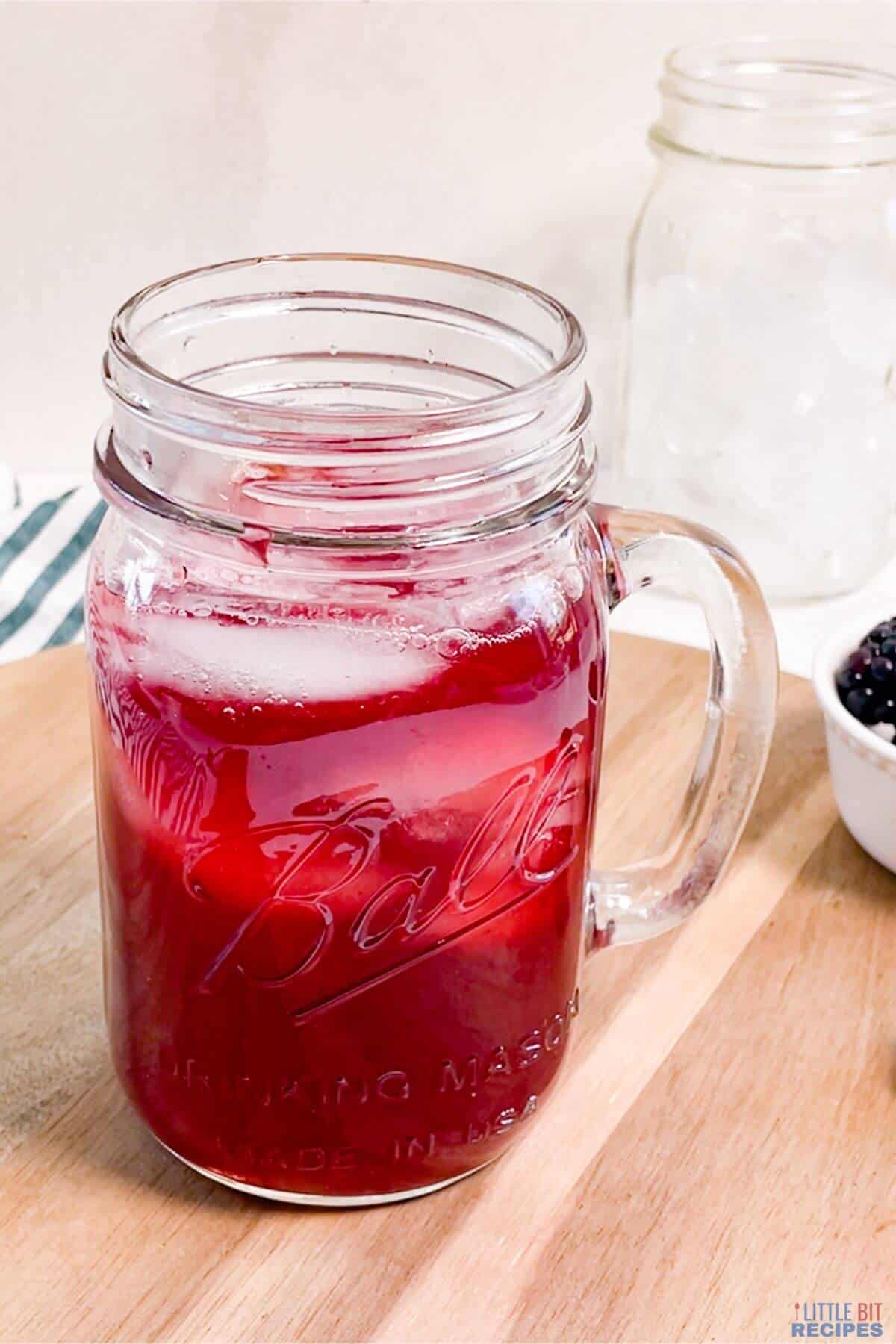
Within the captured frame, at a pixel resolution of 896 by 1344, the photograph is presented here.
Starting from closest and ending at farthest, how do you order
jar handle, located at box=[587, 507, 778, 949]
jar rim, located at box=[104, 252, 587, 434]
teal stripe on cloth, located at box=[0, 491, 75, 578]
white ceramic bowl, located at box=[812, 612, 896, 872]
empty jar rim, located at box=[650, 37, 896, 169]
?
jar rim, located at box=[104, 252, 587, 434]
jar handle, located at box=[587, 507, 778, 949]
white ceramic bowl, located at box=[812, 612, 896, 872]
empty jar rim, located at box=[650, 37, 896, 169]
teal stripe on cloth, located at box=[0, 491, 75, 578]

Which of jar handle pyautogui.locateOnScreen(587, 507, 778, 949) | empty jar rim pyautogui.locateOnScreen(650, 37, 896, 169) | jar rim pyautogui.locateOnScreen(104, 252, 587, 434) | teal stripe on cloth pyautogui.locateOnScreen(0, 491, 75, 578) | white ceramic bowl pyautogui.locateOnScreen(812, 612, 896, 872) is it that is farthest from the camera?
teal stripe on cloth pyautogui.locateOnScreen(0, 491, 75, 578)

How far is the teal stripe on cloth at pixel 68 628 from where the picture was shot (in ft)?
4.34

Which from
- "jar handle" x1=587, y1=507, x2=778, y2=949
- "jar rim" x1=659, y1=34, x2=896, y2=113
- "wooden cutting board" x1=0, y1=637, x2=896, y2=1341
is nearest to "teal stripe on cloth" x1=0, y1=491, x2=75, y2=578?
"wooden cutting board" x1=0, y1=637, x2=896, y2=1341

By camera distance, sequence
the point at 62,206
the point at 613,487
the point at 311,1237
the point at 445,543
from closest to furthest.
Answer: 1. the point at 445,543
2. the point at 311,1237
3. the point at 62,206
4. the point at 613,487

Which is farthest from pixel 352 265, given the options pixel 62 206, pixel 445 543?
pixel 62 206

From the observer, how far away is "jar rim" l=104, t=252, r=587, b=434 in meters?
0.59

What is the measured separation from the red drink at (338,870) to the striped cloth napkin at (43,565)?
0.65m

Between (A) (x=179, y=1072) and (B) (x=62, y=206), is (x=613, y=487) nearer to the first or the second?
(B) (x=62, y=206)

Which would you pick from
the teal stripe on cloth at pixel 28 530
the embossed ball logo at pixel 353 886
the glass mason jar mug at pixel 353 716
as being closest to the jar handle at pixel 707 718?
the glass mason jar mug at pixel 353 716

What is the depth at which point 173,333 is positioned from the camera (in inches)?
28.6

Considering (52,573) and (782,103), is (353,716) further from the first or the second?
(782,103)

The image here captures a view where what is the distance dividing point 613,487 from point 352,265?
0.80 m

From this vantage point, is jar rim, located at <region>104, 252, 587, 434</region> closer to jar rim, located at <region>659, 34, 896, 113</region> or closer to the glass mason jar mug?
the glass mason jar mug

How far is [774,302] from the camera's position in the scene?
52.7 inches
